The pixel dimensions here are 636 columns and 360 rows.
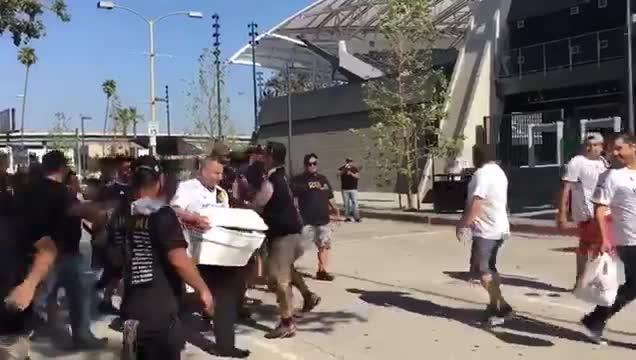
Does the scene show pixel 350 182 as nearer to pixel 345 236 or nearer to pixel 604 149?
pixel 345 236

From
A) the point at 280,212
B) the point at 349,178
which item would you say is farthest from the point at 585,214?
the point at 349,178

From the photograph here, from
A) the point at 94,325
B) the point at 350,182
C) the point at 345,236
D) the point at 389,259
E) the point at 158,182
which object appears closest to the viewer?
the point at 158,182

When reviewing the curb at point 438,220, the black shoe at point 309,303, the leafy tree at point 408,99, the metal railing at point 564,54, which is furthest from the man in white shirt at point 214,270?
the metal railing at point 564,54

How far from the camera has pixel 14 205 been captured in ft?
16.1

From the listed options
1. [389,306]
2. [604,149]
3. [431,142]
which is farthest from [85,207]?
[431,142]

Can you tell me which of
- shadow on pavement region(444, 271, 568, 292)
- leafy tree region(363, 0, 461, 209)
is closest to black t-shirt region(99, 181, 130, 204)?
shadow on pavement region(444, 271, 568, 292)

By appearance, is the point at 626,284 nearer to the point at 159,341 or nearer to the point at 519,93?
the point at 159,341

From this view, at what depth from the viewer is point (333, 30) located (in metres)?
48.1

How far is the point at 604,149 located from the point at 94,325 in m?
5.58

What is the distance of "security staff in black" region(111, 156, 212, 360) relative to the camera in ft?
13.2

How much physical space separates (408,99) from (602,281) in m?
15.6

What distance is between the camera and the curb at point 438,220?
47.8 ft

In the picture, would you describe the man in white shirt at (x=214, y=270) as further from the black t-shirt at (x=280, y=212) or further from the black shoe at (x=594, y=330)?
the black shoe at (x=594, y=330)

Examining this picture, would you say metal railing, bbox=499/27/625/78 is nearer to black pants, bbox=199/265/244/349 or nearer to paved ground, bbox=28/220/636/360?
paved ground, bbox=28/220/636/360
